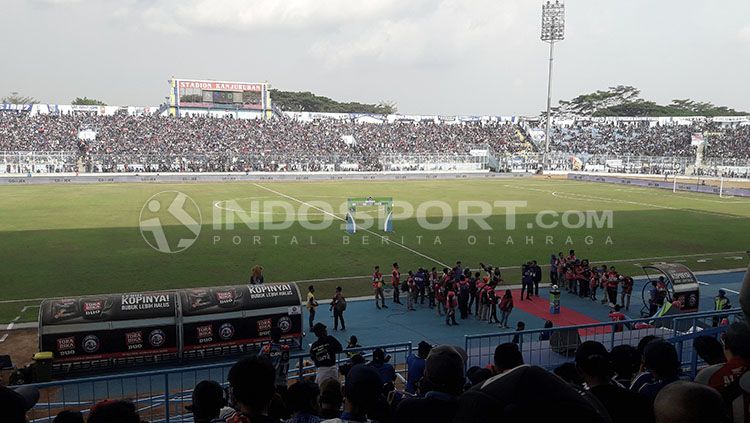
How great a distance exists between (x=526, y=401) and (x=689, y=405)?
3.82ft

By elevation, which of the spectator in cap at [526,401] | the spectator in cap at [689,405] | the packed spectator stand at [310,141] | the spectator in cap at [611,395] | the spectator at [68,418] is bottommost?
the spectator at [68,418]

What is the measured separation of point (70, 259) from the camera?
2434 cm

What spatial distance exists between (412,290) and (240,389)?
15.3 metres

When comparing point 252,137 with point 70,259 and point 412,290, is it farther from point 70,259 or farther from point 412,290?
point 412,290

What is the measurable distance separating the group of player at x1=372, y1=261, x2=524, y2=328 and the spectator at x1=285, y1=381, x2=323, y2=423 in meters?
12.3

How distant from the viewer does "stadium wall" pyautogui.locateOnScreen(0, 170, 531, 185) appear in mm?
61000

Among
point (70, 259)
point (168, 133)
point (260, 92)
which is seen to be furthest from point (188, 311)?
point (260, 92)

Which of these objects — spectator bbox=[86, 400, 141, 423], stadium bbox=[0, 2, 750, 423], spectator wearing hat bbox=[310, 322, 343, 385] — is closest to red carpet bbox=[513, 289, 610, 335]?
stadium bbox=[0, 2, 750, 423]

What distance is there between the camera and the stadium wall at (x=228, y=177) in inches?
2402

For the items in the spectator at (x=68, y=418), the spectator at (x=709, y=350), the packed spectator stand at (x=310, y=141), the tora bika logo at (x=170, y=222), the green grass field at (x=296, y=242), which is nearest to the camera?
the spectator at (x=68, y=418)

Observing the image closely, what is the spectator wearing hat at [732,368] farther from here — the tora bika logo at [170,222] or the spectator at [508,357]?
the tora bika logo at [170,222]

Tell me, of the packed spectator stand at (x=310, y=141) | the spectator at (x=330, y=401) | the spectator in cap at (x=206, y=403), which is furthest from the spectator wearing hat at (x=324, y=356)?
the packed spectator stand at (x=310, y=141)

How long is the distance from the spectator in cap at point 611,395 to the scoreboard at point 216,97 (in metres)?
97.8

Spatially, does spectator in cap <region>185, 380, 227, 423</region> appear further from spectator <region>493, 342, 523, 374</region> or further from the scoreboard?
the scoreboard
